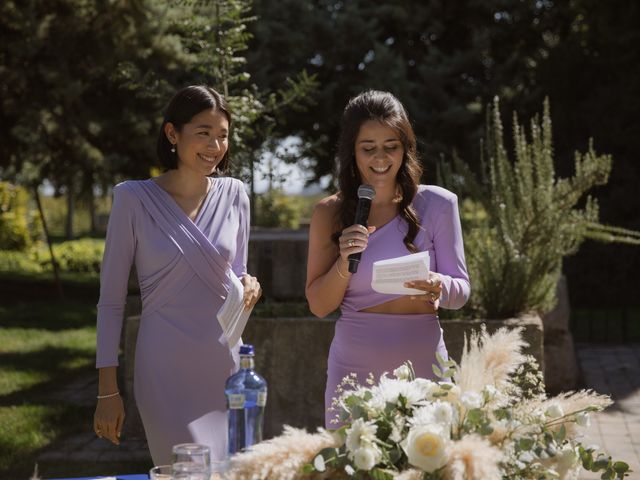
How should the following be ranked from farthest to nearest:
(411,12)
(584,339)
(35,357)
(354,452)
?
(411,12), (584,339), (35,357), (354,452)

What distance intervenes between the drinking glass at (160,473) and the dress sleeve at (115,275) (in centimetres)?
86

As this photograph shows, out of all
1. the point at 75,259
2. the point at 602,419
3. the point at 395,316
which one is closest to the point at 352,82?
the point at 75,259

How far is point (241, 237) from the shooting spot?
331cm

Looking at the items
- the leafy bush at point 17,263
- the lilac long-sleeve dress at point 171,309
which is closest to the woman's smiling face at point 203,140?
the lilac long-sleeve dress at point 171,309

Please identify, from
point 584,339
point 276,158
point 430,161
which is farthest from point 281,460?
point 430,161

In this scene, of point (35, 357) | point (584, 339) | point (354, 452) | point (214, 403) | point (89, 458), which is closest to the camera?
point (354, 452)

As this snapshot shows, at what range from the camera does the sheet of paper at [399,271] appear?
2.58 meters

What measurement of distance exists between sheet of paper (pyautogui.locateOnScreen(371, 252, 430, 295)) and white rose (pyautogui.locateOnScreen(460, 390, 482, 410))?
0.79 metres

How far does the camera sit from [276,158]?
311 inches

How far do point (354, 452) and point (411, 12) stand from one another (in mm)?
14775

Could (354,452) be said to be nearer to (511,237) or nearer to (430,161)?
(511,237)

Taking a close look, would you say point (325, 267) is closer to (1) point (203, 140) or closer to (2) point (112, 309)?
(1) point (203, 140)

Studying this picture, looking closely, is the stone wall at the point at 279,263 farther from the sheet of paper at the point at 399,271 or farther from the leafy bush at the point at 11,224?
the leafy bush at the point at 11,224

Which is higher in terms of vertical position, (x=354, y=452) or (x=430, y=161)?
(x=430, y=161)
